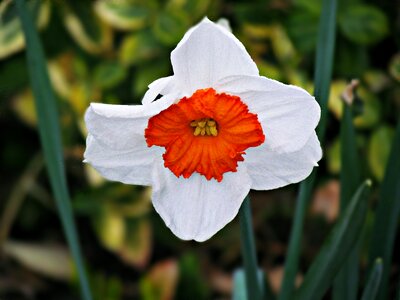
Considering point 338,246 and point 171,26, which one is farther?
point 171,26

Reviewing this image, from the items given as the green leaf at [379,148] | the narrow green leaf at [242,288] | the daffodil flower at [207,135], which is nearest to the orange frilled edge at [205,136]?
the daffodil flower at [207,135]

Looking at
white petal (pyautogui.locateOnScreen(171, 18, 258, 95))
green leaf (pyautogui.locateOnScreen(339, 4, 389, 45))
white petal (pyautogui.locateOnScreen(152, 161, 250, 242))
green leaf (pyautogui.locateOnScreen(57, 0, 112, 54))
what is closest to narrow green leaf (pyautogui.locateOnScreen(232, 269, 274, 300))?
white petal (pyautogui.locateOnScreen(152, 161, 250, 242))

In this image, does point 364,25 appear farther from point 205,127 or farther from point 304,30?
Answer: point 205,127

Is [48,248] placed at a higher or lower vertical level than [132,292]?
higher

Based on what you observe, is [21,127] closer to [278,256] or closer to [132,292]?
[132,292]

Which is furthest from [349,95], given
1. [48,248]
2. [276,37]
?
[48,248]

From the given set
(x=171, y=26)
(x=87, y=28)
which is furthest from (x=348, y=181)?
(x=87, y=28)
